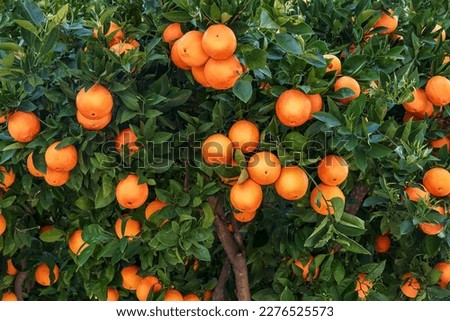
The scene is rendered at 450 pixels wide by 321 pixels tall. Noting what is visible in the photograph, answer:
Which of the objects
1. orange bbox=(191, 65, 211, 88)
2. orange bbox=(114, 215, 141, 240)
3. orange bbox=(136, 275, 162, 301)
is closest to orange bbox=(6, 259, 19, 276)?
orange bbox=(136, 275, 162, 301)

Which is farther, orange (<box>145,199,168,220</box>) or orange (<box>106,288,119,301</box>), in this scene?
orange (<box>106,288,119,301</box>)

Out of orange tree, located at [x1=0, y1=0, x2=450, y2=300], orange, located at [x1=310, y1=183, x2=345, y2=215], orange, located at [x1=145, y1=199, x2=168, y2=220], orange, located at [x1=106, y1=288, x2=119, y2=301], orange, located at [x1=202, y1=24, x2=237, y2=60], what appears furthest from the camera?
orange, located at [x1=106, y1=288, x2=119, y2=301]

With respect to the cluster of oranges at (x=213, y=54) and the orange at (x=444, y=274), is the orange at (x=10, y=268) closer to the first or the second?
the cluster of oranges at (x=213, y=54)

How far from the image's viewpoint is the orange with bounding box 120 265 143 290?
1946mm

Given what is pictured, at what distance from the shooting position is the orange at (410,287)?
197 cm

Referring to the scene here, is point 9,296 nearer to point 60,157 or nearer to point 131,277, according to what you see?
point 131,277

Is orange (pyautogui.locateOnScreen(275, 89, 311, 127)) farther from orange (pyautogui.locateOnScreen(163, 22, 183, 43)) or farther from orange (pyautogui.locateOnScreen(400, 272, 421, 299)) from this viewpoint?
orange (pyautogui.locateOnScreen(400, 272, 421, 299))

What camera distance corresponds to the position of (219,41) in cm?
133

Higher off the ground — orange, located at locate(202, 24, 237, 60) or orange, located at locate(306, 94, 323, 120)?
orange, located at locate(202, 24, 237, 60)

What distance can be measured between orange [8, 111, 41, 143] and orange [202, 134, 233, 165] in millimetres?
459

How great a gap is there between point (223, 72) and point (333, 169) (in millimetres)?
395

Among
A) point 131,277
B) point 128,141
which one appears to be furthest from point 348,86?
point 131,277

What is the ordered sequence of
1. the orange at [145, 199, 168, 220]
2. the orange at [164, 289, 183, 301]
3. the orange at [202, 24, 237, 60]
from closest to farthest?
the orange at [202, 24, 237, 60], the orange at [145, 199, 168, 220], the orange at [164, 289, 183, 301]
